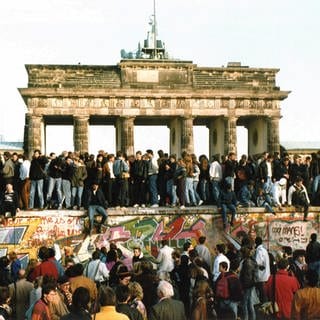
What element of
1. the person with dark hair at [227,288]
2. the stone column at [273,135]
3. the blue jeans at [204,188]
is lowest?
the person with dark hair at [227,288]

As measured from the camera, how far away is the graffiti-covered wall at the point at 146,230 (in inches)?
774

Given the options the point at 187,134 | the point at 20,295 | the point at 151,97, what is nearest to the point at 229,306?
the point at 20,295

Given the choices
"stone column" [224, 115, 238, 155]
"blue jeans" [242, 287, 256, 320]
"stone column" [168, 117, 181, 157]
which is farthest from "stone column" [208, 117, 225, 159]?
"blue jeans" [242, 287, 256, 320]

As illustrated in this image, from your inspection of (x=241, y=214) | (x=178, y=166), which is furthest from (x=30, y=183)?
(x=241, y=214)

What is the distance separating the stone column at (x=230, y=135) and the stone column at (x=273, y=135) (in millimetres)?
2550

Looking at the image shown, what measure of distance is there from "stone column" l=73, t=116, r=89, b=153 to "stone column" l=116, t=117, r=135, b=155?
248 centimetres

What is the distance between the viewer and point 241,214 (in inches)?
834

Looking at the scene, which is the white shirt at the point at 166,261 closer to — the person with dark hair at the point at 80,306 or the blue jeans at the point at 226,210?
the blue jeans at the point at 226,210

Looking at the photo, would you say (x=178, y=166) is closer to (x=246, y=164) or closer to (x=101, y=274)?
(x=246, y=164)

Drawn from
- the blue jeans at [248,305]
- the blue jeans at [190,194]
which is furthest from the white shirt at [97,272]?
the blue jeans at [190,194]

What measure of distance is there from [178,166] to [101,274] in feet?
26.1

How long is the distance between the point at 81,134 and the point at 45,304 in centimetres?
4006

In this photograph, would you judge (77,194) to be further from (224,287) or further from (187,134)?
(187,134)

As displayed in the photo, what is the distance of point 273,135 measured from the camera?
50312 millimetres
